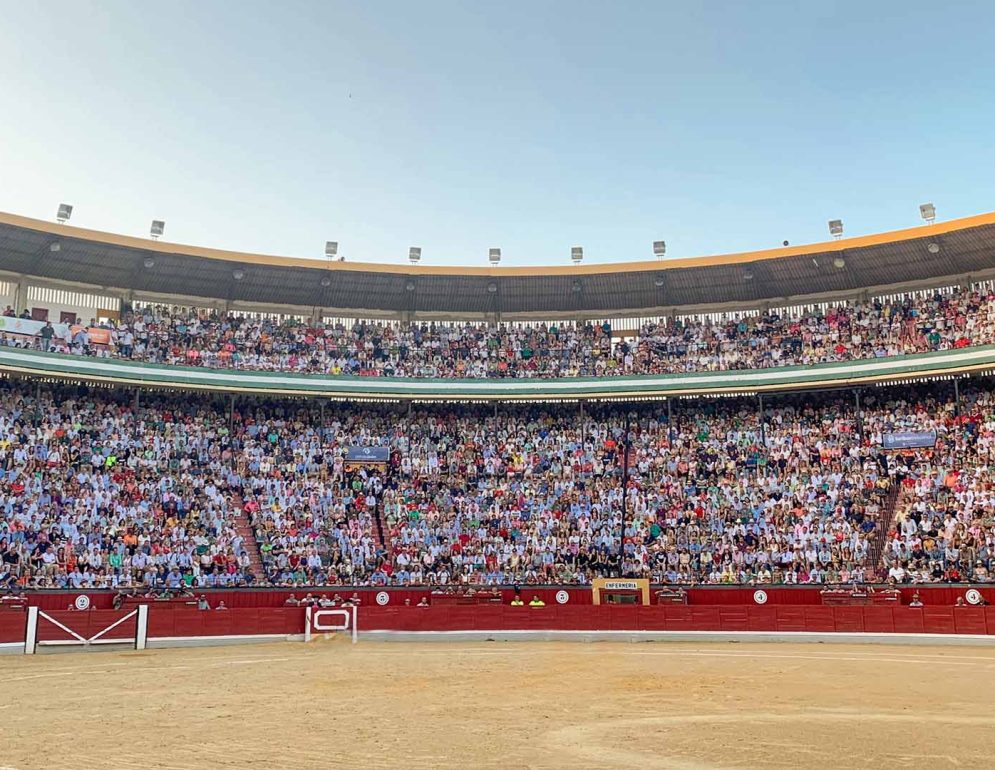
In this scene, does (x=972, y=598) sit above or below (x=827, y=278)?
below

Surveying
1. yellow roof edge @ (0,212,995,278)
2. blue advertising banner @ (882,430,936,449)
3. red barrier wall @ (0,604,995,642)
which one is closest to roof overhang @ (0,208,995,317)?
yellow roof edge @ (0,212,995,278)

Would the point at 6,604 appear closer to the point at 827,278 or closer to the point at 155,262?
the point at 155,262

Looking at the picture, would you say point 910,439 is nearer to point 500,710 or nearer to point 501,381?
point 501,381

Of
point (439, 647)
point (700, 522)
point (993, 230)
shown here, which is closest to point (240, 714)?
point (439, 647)

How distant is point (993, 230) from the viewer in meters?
34.6

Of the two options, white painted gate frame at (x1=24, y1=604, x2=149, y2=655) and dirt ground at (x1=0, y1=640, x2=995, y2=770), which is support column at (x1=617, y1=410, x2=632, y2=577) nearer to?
dirt ground at (x1=0, y1=640, x2=995, y2=770)

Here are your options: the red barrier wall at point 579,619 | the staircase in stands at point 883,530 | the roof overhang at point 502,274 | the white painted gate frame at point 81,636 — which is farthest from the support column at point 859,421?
the white painted gate frame at point 81,636

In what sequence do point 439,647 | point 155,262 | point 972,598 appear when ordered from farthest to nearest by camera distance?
point 155,262, point 972,598, point 439,647

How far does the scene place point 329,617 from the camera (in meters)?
29.5

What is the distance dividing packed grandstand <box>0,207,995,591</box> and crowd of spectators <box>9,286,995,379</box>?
0.35ft

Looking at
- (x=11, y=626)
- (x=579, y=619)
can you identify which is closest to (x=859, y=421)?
(x=579, y=619)

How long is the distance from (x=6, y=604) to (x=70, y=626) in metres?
4.23

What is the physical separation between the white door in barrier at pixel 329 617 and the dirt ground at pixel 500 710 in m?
4.60

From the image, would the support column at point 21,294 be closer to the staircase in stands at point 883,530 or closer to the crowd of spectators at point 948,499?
the staircase in stands at point 883,530
